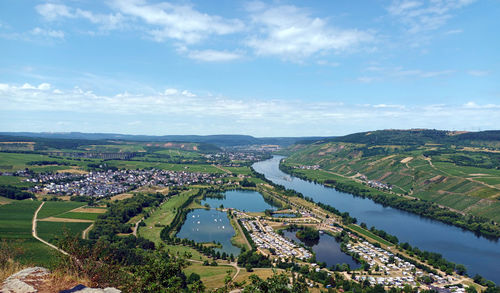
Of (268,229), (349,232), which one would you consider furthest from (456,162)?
(268,229)

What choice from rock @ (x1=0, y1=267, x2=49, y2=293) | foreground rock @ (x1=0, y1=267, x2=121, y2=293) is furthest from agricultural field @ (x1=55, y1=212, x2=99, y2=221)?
foreground rock @ (x1=0, y1=267, x2=121, y2=293)

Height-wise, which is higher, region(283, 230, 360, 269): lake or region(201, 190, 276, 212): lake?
region(201, 190, 276, 212): lake

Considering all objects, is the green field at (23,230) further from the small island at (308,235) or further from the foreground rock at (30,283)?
the small island at (308,235)

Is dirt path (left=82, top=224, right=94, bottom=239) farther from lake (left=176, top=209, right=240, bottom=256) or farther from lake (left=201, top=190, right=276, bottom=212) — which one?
lake (left=201, top=190, right=276, bottom=212)

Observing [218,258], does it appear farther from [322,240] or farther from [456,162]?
[456,162]

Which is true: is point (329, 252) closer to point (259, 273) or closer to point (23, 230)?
point (259, 273)

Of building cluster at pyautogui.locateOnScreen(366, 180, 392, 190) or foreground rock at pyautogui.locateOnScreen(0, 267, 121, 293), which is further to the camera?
building cluster at pyautogui.locateOnScreen(366, 180, 392, 190)

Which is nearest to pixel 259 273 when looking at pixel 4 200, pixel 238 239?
pixel 238 239

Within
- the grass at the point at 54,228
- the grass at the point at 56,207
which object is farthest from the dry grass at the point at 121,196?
the grass at the point at 54,228
